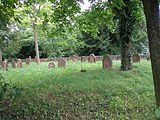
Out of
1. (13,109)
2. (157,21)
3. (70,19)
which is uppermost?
(70,19)

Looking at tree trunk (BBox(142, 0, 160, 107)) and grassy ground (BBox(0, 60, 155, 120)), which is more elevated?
tree trunk (BBox(142, 0, 160, 107))

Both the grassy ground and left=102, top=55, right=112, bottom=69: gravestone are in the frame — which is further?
left=102, top=55, right=112, bottom=69: gravestone

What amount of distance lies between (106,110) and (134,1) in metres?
6.08

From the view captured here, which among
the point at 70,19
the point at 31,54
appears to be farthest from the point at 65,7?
the point at 31,54

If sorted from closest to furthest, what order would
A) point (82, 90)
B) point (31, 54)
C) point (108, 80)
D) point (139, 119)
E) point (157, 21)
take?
point (157, 21) → point (139, 119) → point (82, 90) → point (108, 80) → point (31, 54)

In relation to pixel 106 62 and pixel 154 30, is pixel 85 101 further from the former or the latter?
pixel 106 62

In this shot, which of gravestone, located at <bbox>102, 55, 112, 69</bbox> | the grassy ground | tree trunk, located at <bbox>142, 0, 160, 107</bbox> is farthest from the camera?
gravestone, located at <bbox>102, 55, 112, 69</bbox>

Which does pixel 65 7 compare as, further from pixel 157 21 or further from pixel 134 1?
pixel 157 21

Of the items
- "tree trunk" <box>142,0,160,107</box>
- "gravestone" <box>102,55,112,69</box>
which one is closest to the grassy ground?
"tree trunk" <box>142,0,160,107</box>

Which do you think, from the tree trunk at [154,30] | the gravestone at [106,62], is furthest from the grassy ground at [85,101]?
the gravestone at [106,62]

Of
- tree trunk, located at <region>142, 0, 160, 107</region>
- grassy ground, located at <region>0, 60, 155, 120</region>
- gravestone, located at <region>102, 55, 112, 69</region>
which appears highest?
tree trunk, located at <region>142, 0, 160, 107</region>

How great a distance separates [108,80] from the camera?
7070mm

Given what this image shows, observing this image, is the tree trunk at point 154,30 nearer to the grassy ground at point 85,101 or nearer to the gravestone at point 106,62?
the grassy ground at point 85,101

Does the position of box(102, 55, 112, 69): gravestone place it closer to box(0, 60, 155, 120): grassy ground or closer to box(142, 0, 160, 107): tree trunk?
box(0, 60, 155, 120): grassy ground
